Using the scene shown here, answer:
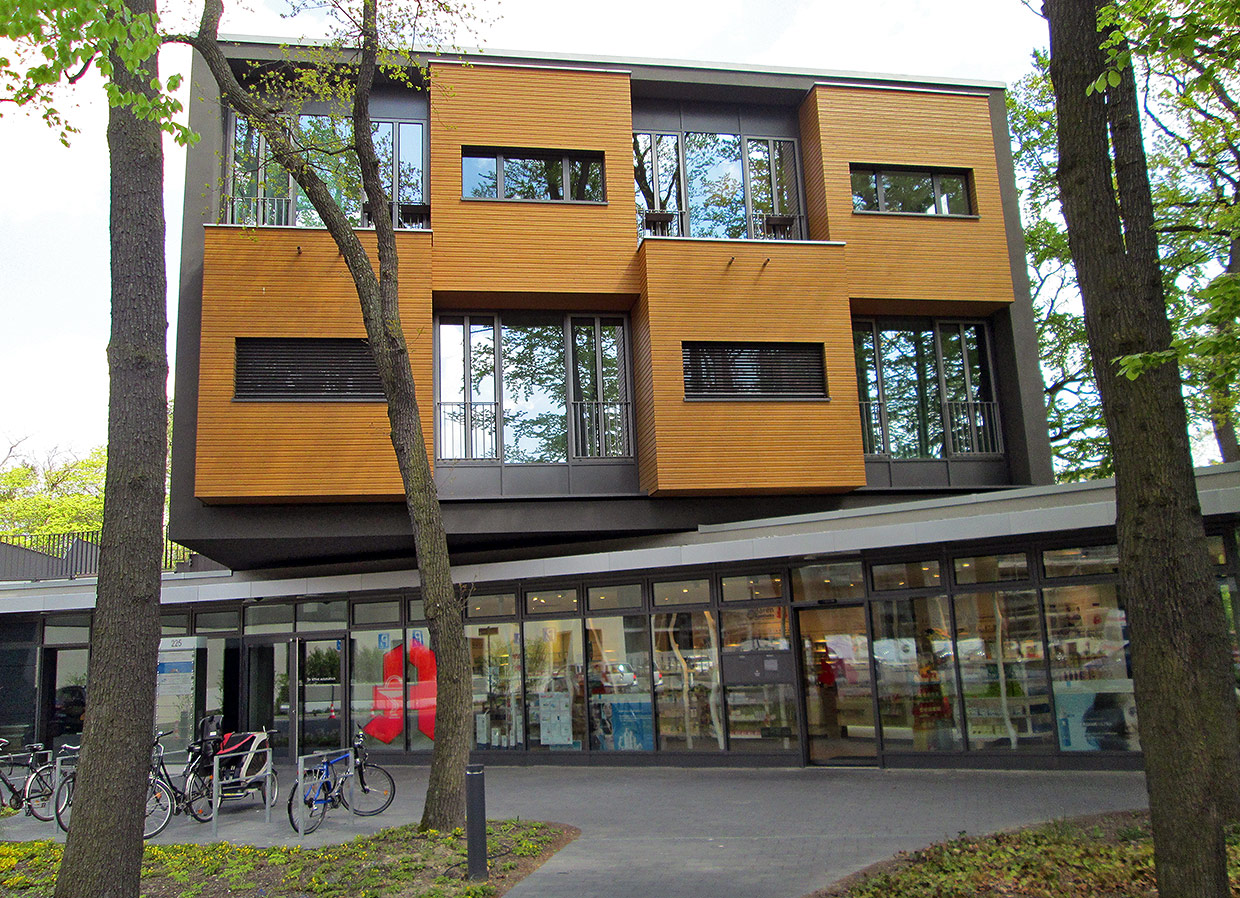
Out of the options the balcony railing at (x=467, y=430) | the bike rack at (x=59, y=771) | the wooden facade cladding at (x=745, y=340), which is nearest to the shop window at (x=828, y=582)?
the wooden facade cladding at (x=745, y=340)

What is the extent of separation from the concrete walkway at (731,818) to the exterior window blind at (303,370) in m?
5.78

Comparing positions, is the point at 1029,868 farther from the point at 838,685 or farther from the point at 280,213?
the point at 280,213

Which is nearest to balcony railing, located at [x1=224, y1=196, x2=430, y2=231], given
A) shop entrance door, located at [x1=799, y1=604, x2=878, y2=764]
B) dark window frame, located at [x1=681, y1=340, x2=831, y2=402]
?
dark window frame, located at [x1=681, y1=340, x2=831, y2=402]

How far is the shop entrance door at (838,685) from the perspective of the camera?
12977 millimetres

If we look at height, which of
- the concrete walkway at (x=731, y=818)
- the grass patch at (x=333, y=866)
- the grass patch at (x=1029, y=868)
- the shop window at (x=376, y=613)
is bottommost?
the concrete walkway at (x=731, y=818)

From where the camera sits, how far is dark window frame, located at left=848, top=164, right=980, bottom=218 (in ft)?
55.3

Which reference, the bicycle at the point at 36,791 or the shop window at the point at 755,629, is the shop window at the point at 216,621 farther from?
the shop window at the point at 755,629

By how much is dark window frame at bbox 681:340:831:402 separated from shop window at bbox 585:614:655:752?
3.69 metres

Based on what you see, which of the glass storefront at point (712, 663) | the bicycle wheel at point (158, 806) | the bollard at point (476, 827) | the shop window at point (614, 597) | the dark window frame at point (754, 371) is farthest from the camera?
the dark window frame at point (754, 371)

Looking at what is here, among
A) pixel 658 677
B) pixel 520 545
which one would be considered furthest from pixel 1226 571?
pixel 520 545

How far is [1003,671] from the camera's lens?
11.9 meters

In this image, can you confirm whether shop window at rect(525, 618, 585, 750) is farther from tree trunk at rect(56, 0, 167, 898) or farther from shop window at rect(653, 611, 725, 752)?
tree trunk at rect(56, 0, 167, 898)

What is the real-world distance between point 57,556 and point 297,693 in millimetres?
11182

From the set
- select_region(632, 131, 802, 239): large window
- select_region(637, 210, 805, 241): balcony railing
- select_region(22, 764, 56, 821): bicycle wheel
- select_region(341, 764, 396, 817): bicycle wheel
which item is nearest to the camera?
select_region(341, 764, 396, 817): bicycle wheel
